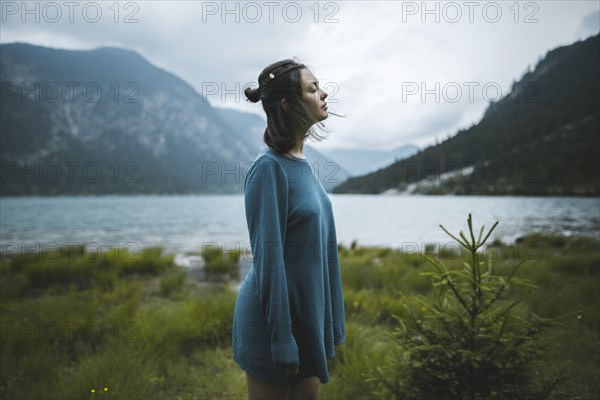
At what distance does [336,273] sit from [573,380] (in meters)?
3.01

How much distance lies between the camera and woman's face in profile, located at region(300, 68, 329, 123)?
4.53 ft

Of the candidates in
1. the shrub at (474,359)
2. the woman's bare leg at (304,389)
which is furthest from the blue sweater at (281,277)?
the shrub at (474,359)

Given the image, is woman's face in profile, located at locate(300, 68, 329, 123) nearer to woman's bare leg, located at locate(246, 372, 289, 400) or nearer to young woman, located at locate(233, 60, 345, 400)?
young woman, located at locate(233, 60, 345, 400)

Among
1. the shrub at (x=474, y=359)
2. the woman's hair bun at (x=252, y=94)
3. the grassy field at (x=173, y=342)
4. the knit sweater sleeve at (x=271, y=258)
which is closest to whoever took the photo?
the knit sweater sleeve at (x=271, y=258)

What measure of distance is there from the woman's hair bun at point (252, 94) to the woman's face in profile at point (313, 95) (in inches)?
9.3

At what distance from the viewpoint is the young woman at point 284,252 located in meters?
1.19

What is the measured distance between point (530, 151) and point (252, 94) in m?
108

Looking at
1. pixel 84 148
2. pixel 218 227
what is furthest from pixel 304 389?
pixel 84 148

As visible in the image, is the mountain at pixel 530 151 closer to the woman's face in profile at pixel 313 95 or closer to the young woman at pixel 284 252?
the woman's face in profile at pixel 313 95

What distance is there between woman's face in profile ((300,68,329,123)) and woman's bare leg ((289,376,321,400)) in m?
1.31

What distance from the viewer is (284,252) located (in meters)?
1.31

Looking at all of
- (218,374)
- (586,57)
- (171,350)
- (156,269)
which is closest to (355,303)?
(218,374)

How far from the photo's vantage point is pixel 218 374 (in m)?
3.07

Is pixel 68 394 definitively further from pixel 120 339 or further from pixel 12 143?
pixel 12 143
